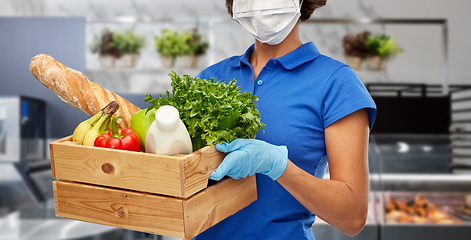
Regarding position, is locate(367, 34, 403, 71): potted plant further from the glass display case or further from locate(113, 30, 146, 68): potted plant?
locate(113, 30, 146, 68): potted plant

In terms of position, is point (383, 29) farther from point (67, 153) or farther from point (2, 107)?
point (2, 107)

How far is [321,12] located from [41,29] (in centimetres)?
247

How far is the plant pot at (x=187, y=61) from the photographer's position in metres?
2.88

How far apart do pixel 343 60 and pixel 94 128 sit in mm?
2551

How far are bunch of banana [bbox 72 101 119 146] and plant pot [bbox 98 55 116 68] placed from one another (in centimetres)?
218

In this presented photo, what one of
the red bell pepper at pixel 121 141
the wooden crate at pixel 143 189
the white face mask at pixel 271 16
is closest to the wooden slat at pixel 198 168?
the wooden crate at pixel 143 189

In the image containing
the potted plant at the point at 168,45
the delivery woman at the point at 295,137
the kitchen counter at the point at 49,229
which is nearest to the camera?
the delivery woman at the point at 295,137

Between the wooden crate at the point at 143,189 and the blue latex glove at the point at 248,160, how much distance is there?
0.09 ft

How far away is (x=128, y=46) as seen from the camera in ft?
9.46

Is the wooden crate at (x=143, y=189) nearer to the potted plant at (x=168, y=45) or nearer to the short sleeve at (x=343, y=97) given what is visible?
the short sleeve at (x=343, y=97)

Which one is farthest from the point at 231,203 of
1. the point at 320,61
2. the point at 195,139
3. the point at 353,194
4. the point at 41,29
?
the point at 41,29

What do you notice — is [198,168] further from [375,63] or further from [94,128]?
[375,63]

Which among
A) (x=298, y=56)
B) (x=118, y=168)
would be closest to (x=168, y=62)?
(x=298, y=56)

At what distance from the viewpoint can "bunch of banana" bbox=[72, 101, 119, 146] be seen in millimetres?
817
